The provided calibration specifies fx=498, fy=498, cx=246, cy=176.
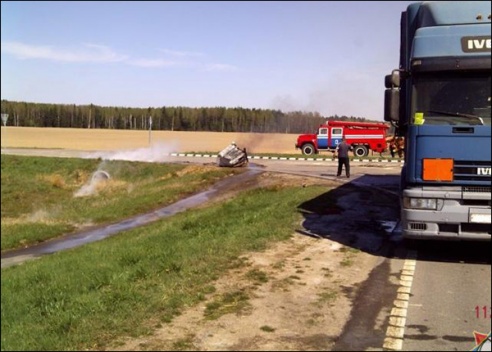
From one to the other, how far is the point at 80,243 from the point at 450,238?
1035 cm

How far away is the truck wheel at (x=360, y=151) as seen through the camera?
28209 mm

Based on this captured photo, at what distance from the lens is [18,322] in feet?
20.1

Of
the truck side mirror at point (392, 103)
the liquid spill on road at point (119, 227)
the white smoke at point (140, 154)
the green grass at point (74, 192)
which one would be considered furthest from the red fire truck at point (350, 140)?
the truck side mirror at point (392, 103)

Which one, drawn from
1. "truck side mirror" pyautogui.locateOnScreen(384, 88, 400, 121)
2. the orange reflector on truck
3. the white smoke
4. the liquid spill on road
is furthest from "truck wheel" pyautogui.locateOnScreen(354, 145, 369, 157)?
the orange reflector on truck

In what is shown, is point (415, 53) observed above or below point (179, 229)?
above

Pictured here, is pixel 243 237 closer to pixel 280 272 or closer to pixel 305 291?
pixel 280 272

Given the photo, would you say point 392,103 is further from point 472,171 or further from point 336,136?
point 336,136

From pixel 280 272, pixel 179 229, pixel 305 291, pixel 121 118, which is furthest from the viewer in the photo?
pixel 121 118

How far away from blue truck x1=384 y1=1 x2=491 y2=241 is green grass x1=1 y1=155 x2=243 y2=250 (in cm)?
513

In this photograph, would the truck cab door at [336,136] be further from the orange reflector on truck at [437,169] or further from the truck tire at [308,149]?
the orange reflector on truck at [437,169]

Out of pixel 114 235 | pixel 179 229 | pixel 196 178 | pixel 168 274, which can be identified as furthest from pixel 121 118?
pixel 168 274

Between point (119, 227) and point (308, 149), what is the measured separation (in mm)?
17726

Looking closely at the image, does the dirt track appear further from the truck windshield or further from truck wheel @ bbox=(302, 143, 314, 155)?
truck wheel @ bbox=(302, 143, 314, 155)

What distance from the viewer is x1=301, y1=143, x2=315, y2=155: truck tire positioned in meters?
31.4
